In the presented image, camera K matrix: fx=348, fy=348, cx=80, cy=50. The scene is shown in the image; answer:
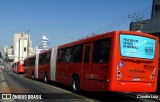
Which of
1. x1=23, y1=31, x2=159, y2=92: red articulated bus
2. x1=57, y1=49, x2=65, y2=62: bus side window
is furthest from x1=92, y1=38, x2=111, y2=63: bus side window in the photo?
x1=57, y1=49, x2=65, y2=62: bus side window

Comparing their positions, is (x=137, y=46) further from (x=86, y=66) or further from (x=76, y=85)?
(x=76, y=85)

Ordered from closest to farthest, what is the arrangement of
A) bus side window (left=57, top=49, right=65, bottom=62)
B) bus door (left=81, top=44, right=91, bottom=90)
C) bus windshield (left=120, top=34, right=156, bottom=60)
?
bus windshield (left=120, top=34, right=156, bottom=60), bus door (left=81, top=44, right=91, bottom=90), bus side window (left=57, top=49, right=65, bottom=62)

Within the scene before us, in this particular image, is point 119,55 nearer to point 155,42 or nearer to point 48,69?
point 155,42

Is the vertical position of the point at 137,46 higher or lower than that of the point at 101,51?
higher

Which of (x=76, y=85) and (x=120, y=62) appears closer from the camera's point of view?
(x=120, y=62)

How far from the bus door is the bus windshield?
242 centimetres

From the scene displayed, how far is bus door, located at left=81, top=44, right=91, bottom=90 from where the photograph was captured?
52.5 feet

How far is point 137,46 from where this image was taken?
46.9ft

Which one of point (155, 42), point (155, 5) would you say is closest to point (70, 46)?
point (155, 42)

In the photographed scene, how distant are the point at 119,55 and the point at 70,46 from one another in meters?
5.91

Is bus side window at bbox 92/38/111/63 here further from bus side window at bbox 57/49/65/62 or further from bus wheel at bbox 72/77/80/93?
bus side window at bbox 57/49/65/62

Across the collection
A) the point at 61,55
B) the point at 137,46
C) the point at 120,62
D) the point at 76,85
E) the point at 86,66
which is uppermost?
the point at 137,46

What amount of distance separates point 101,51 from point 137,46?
1530 millimetres

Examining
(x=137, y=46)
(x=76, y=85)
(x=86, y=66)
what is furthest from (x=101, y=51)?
(x=76, y=85)
